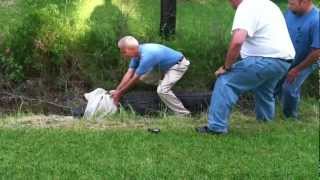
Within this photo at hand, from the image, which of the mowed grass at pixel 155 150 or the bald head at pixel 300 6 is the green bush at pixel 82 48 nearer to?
the mowed grass at pixel 155 150

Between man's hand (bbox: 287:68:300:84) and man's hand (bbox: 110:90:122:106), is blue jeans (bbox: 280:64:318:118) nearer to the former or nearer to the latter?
man's hand (bbox: 287:68:300:84)

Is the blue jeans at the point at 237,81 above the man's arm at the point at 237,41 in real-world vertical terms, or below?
below

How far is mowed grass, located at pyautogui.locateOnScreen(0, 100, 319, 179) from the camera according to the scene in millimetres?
5367

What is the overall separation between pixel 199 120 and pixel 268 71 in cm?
131

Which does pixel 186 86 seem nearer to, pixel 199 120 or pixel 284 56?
pixel 199 120

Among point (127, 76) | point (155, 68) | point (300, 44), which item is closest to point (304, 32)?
point (300, 44)

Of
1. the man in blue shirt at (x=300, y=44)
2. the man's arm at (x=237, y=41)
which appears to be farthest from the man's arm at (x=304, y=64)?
the man's arm at (x=237, y=41)

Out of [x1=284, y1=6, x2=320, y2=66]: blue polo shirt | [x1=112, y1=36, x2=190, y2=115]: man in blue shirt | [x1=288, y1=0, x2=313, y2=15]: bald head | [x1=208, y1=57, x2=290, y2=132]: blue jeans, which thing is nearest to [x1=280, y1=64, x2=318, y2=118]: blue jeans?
[x1=284, y1=6, x2=320, y2=66]: blue polo shirt

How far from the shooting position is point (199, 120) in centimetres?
762

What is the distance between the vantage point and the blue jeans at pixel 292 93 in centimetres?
744

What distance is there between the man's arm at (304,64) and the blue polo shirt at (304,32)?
0.07m

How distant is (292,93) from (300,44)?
56cm

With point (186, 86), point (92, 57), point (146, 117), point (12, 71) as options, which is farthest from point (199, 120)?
point (12, 71)

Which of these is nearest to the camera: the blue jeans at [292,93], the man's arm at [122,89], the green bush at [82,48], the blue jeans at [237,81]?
the blue jeans at [237,81]
